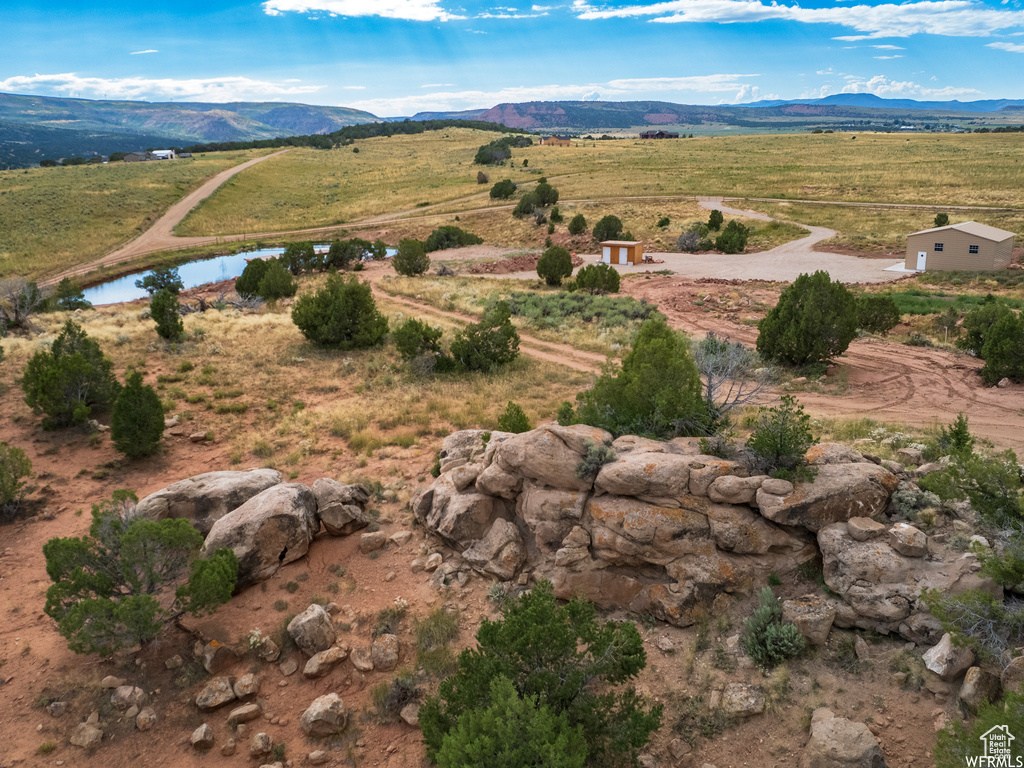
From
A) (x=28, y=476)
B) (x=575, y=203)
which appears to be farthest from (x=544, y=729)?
(x=575, y=203)

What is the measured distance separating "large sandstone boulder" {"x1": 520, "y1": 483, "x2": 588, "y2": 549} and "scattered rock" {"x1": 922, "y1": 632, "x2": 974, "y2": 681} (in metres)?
4.20

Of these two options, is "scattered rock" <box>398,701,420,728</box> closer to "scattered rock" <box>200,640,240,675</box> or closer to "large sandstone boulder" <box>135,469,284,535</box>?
"scattered rock" <box>200,640,240,675</box>

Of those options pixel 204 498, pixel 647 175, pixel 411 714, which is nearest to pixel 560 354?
pixel 204 498

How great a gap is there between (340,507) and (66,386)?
344 inches

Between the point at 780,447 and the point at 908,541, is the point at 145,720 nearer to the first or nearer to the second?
the point at 780,447

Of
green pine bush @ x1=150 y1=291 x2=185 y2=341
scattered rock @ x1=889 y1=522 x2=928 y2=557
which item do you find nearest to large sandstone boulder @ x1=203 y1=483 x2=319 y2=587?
scattered rock @ x1=889 y1=522 x2=928 y2=557

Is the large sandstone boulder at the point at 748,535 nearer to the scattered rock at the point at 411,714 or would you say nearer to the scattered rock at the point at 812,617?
the scattered rock at the point at 812,617

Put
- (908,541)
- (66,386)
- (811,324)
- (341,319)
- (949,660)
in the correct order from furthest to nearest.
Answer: (341,319) < (811,324) < (66,386) < (908,541) < (949,660)

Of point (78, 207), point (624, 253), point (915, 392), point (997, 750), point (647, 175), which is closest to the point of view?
point (997, 750)

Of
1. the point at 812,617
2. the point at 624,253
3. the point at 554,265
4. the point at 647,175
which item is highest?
the point at 647,175

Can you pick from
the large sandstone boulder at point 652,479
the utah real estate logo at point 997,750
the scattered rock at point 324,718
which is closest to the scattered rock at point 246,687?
the scattered rock at point 324,718

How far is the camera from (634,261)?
41.3 m

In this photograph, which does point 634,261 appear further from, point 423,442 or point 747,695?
point 747,695

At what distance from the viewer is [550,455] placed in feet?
29.3
